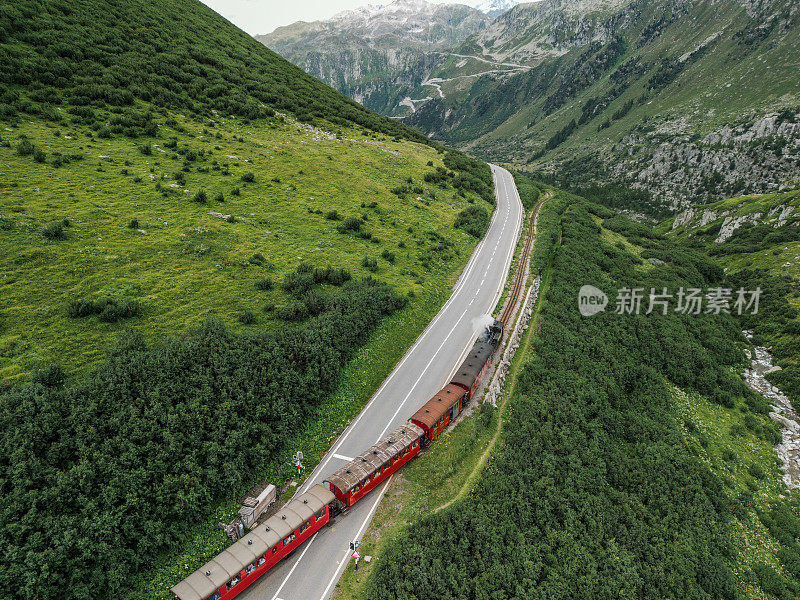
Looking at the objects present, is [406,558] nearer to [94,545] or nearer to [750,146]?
[94,545]

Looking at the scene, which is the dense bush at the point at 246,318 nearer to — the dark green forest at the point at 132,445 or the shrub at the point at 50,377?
the dark green forest at the point at 132,445

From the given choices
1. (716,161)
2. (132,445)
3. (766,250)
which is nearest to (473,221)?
(132,445)

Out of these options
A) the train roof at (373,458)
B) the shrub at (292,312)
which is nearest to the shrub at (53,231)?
the shrub at (292,312)

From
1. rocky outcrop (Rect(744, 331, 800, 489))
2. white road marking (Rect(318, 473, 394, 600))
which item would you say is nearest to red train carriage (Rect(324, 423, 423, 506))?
white road marking (Rect(318, 473, 394, 600))

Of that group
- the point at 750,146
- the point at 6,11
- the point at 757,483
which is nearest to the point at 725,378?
the point at 757,483

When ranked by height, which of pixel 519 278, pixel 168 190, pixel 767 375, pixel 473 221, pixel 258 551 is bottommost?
pixel 258 551

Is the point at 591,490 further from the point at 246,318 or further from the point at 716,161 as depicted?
the point at 716,161
